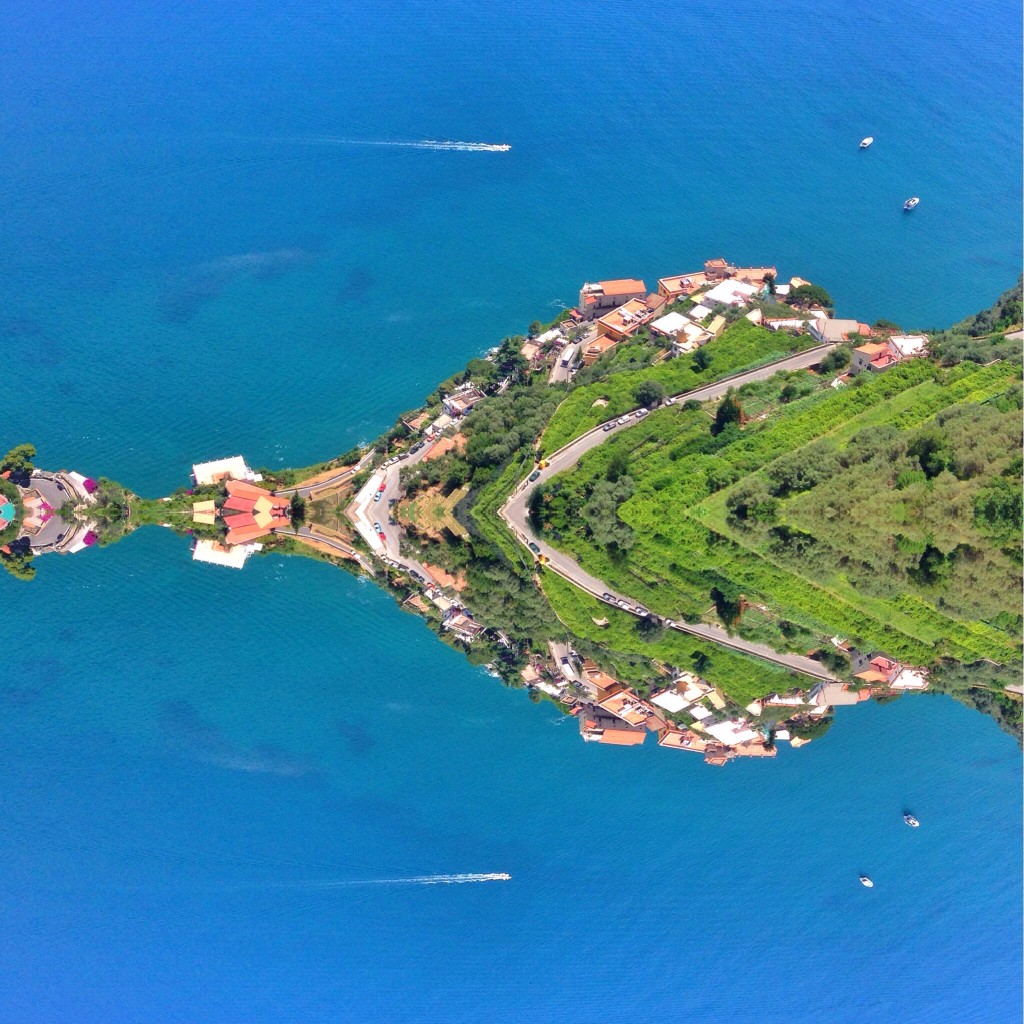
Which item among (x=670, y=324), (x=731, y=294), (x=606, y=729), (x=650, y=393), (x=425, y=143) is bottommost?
(x=606, y=729)

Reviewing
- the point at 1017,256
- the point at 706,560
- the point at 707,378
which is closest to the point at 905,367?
the point at 707,378

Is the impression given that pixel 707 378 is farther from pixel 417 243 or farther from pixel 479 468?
pixel 417 243

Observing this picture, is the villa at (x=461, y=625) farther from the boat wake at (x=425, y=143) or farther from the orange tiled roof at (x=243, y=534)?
the boat wake at (x=425, y=143)

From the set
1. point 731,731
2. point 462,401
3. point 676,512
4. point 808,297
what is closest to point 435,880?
point 731,731

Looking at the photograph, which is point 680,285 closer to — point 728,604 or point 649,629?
point 728,604

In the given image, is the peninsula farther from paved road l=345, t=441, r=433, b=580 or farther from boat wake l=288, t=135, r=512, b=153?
boat wake l=288, t=135, r=512, b=153

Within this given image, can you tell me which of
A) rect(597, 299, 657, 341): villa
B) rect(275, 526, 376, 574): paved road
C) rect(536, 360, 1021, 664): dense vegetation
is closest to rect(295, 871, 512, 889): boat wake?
rect(275, 526, 376, 574): paved road
